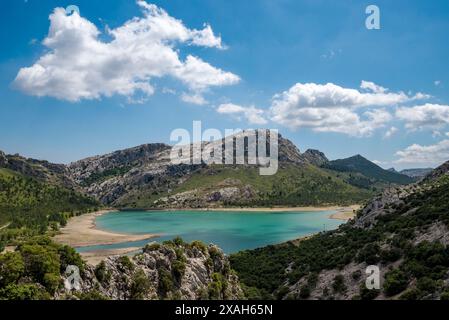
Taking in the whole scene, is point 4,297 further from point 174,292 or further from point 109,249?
point 109,249

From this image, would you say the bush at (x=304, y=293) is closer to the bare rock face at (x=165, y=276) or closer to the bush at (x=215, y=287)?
the bare rock face at (x=165, y=276)

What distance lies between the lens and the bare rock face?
1944 inches

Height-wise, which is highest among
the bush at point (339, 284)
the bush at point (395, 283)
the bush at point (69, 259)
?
the bush at point (69, 259)

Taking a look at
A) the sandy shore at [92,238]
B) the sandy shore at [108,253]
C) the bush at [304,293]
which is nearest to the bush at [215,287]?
the bush at [304,293]

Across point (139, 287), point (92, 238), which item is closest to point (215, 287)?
point (139, 287)

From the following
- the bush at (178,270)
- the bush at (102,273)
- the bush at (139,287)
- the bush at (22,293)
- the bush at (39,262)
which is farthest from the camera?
the bush at (178,270)

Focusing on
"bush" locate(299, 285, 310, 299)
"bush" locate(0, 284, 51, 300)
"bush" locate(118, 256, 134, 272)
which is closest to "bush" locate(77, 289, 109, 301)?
"bush" locate(0, 284, 51, 300)

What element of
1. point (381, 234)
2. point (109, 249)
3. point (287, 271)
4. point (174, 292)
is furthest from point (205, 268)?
point (109, 249)

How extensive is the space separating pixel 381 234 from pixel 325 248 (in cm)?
1776

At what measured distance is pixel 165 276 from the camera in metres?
56.6

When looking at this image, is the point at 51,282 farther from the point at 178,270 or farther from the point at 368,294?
the point at 368,294

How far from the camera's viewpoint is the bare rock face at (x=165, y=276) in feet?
162

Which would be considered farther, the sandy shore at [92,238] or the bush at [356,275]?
the sandy shore at [92,238]
